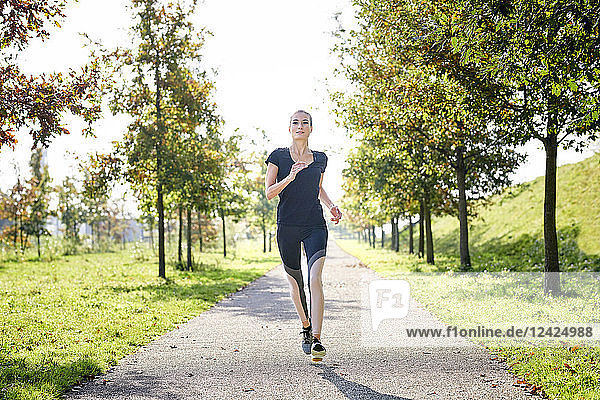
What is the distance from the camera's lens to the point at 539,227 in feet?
80.7

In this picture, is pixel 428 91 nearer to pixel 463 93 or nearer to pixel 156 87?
pixel 463 93

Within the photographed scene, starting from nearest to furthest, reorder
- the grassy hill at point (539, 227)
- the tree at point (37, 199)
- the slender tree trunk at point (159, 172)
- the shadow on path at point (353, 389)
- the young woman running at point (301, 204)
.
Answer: the shadow on path at point (353, 389), the young woman running at point (301, 204), the slender tree trunk at point (159, 172), the grassy hill at point (539, 227), the tree at point (37, 199)

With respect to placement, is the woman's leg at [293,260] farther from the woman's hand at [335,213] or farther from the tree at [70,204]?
the tree at [70,204]

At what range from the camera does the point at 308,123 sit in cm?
568

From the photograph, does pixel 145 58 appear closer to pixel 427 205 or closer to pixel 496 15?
pixel 427 205

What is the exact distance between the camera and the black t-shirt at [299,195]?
5.70m

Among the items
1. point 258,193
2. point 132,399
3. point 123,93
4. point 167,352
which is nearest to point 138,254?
point 258,193

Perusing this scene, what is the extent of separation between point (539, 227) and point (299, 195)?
21.6m

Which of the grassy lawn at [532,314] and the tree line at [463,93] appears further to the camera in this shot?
the tree line at [463,93]

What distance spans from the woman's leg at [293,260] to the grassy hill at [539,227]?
39.4 ft

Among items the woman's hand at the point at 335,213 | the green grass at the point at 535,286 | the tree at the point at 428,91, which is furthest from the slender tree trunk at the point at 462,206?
the woman's hand at the point at 335,213

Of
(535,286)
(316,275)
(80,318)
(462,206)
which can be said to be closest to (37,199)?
(462,206)

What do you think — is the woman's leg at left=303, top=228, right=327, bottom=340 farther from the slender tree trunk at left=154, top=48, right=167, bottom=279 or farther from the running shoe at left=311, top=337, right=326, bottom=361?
the slender tree trunk at left=154, top=48, right=167, bottom=279

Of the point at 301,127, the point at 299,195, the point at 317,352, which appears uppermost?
the point at 301,127
